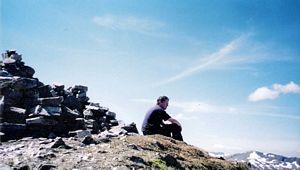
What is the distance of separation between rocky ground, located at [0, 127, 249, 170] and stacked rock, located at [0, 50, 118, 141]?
5.43ft

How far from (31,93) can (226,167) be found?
1091cm

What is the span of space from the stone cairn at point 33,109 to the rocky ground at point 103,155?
5.53ft

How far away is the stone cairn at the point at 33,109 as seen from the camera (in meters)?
14.8

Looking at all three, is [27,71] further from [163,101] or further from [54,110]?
[163,101]

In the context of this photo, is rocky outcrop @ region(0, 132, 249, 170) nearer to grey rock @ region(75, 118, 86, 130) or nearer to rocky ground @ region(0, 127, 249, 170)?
rocky ground @ region(0, 127, 249, 170)

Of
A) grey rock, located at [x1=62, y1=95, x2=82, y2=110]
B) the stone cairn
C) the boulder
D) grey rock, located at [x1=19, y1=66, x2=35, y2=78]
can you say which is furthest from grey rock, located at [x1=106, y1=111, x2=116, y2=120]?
the boulder

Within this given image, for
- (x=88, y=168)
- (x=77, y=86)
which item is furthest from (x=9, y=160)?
(x=77, y=86)

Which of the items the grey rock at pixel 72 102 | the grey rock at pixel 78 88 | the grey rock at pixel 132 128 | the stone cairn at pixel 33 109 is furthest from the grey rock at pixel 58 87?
the grey rock at pixel 132 128

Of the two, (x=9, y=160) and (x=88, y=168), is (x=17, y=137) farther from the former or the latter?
(x=88, y=168)

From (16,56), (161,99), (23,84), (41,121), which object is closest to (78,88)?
(16,56)

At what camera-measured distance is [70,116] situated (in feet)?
56.9

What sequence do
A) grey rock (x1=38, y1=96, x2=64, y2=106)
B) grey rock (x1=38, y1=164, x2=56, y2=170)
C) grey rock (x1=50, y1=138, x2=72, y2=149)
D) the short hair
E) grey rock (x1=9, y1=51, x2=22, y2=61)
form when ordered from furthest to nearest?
grey rock (x1=9, y1=51, x2=22, y2=61) → the short hair → grey rock (x1=38, y1=96, x2=64, y2=106) → grey rock (x1=50, y1=138, x2=72, y2=149) → grey rock (x1=38, y1=164, x2=56, y2=170)

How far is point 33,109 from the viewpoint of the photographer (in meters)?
15.9

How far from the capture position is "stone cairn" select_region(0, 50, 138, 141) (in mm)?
14805
